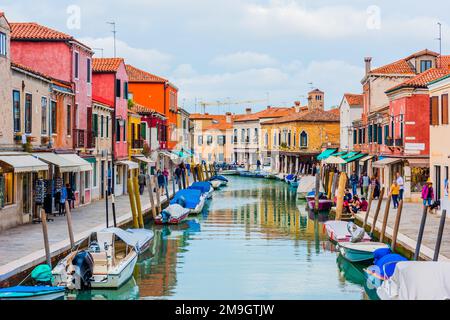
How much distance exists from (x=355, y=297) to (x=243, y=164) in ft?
255

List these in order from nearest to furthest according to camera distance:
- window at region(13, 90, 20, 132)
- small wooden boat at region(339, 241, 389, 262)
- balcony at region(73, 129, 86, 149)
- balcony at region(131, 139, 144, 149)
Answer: small wooden boat at region(339, 241, 389, 262) → window at region(13, 90, 20, 132) → balcony at region(73, 129, 86, 149) → balcony at region(131, 139, 144, 149)

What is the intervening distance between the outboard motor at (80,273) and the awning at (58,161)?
8794mm

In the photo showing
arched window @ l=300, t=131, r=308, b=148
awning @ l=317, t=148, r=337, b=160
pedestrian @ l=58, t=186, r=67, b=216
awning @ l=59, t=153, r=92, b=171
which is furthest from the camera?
arched window @ l=300, t=131, r=308, b=148

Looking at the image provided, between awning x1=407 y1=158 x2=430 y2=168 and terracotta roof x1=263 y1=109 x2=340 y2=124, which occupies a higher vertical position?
terracotta roof x1=263 y1=109 x2=340 y2=124

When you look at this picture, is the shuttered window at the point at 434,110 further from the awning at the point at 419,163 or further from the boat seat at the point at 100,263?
the boat seat at the point at 100,263

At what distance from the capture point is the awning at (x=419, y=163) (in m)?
35.2

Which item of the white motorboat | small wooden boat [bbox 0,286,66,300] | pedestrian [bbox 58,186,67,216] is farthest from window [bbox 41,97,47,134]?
small wooden boat [bbox 0,286,66,300]

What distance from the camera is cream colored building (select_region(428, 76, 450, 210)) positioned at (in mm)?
28031

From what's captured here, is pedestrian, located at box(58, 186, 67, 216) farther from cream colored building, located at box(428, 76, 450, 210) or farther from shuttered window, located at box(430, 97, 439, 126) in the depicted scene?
shuttered window, located at box(430, 97, 439, 126)

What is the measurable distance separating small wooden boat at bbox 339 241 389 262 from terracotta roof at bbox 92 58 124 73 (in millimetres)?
21297

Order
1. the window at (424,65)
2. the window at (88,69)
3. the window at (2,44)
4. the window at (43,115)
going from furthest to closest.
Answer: the window at (424,65) → the window at (88,69) → the window at (43,115) → the window at (2,44)

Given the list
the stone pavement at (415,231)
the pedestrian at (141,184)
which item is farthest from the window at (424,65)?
the pedestrian at (141,184)

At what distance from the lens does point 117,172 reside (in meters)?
40.5
